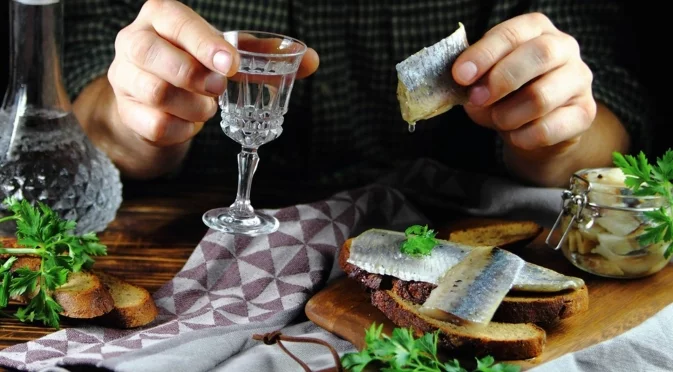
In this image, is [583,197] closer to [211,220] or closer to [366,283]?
[366,283]

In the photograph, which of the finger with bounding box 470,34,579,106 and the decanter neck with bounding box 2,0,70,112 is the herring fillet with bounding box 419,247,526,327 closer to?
the finger with bounding box 470,34,579,106

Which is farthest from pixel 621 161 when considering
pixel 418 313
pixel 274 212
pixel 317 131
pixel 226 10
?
pixel 226 10

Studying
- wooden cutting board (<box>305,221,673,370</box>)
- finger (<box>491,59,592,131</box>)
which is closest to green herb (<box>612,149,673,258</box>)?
Answer: wooden cutting board (<box>305,221,673,370</box>)

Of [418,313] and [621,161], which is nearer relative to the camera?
[418,313]

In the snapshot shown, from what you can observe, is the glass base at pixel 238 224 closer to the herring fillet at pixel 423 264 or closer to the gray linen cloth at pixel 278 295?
the gray linen cloth at pixel 278 295

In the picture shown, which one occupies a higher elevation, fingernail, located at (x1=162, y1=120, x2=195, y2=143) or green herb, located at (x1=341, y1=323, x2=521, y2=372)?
fingernail, located at (x1=162, y1=120, x2=195, y2=143)

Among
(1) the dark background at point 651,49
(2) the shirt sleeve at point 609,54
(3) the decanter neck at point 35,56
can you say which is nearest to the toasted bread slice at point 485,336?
(3) the decanter neck at point 35,56
